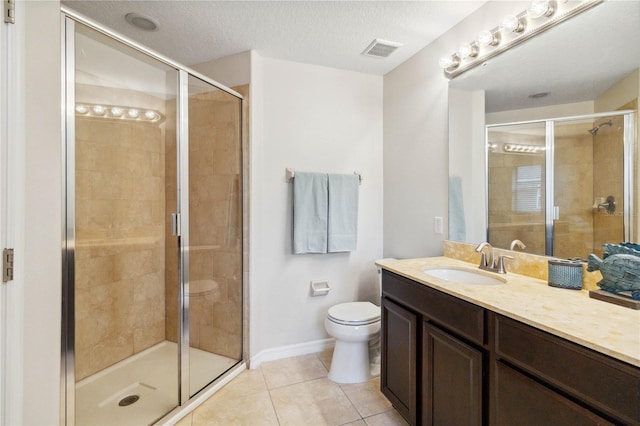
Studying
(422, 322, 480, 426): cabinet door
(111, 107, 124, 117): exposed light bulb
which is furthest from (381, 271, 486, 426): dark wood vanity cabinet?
→ (111, 107, 124, 117): exposed light bulb

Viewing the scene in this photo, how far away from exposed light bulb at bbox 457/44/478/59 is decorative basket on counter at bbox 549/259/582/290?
1269mm

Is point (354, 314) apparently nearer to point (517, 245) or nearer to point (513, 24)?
point (517, 245)

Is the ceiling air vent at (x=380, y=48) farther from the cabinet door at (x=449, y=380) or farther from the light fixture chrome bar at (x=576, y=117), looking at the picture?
the cabinet door at (x=449, y=380)

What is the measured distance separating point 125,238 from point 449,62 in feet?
8.70

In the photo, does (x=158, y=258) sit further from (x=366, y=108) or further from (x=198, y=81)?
(x=366, y=108)

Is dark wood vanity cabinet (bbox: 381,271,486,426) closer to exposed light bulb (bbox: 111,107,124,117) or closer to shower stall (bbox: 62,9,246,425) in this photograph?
shower stall (bbox: 62,9,246,425)

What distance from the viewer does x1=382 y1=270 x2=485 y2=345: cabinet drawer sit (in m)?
1.15

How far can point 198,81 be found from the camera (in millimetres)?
1999

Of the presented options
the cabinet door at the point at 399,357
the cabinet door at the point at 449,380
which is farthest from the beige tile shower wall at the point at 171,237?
the cabinet door at the point at 449,380

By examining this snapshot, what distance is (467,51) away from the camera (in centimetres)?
180

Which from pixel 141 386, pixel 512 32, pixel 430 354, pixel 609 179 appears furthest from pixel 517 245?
pixel 141 386

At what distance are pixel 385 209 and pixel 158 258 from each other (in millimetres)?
1978

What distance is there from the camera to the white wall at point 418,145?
204cm

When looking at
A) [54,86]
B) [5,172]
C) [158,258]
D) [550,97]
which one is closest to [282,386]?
[158,258]
